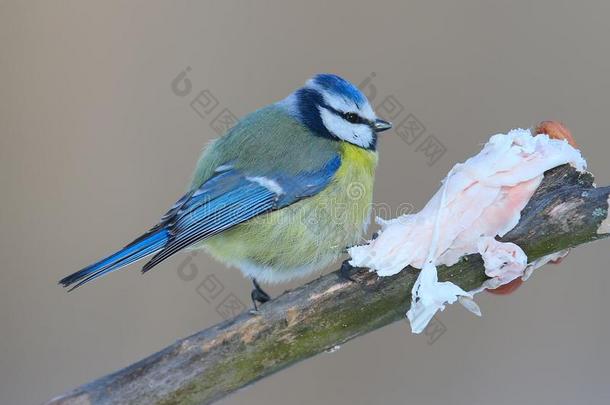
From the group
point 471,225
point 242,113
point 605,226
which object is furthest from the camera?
point 242,113

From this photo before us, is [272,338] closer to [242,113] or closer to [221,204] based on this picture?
[221,204]

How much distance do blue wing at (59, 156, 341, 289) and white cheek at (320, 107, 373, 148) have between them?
101 mm

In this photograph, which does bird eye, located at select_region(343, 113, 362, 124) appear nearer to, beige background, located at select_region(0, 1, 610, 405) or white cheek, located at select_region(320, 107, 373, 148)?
white cheek, located at select_region(320, 107, 373, 148)

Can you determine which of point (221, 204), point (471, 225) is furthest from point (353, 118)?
point (471, 225)

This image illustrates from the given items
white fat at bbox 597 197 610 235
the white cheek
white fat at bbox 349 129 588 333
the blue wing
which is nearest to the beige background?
the white cheek

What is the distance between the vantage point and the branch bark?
1.19 metres

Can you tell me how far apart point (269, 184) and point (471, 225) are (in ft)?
1.63

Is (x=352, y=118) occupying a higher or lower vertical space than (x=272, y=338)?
higher

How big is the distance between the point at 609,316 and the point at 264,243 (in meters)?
1.11

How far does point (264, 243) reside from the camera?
4.91ft

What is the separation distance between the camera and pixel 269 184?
1529 millimetres

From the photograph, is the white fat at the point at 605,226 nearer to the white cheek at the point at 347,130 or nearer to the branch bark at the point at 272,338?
the branch bark at the point at 272,338

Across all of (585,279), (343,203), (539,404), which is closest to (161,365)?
(343,203)

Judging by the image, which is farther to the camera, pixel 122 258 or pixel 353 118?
pixel 353 118
